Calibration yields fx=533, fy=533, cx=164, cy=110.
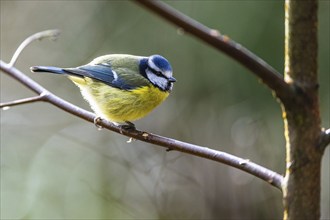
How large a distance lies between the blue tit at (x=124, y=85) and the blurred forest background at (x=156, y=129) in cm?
88

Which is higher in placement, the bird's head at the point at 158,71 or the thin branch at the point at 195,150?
the bird's head at the point at 158,71

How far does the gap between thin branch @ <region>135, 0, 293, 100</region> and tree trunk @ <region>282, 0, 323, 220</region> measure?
3cm

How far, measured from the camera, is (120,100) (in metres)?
2.10

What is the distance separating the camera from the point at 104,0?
15.4ft

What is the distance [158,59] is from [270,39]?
5.72 feet

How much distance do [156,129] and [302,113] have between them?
11.6 ft

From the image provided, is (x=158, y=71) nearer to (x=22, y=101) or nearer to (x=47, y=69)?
(x=47, y=69)

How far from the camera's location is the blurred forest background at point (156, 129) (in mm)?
3375

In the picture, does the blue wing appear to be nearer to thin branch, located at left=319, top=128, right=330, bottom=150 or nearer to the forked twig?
the forked twig

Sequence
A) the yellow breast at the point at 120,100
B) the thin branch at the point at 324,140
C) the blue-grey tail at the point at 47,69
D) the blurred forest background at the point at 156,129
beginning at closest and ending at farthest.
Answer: the thin branch at the point at 324,140 → the blue-grey tail at the point at 47,69 → the yellow breast at the point at 120,100 → the blurred forest background at the point at 156,129

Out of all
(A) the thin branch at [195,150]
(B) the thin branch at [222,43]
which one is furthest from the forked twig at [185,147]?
(B) the thin branch at [222,43]

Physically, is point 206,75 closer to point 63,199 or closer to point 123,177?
point 123,177

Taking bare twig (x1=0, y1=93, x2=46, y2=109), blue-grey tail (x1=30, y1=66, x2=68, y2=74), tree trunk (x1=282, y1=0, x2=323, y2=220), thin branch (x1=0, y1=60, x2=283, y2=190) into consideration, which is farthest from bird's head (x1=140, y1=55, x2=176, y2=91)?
tree trunk (x1=282, y1=0, x2=323, y2=220)

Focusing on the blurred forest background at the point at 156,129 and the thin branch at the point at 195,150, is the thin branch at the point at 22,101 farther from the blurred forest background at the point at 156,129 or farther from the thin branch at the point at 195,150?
the blurred forest background at the point at 156,129
